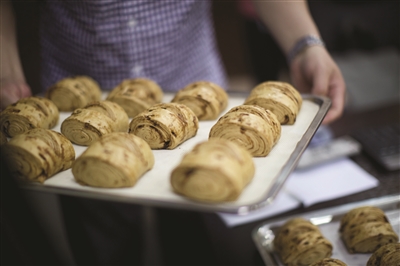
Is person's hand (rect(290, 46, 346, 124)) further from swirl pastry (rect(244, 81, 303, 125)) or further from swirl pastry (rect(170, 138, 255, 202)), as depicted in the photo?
swirl pastry (rect(170, 138, 255, 202))

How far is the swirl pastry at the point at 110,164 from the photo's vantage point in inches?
46.4

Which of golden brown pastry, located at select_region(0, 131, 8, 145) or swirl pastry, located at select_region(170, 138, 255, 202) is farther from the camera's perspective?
golden brown pastry, located at select_region(0, 131, 8, 145)

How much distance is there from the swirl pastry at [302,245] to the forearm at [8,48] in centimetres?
124

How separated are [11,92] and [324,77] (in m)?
1.31

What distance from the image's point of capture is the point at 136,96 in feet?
5.92

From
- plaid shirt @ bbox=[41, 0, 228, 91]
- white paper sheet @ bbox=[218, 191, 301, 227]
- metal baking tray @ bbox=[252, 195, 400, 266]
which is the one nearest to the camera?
metal baking tray @ bbox=[252, 195, 400, 266]

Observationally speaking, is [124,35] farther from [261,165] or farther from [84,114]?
[261,165]

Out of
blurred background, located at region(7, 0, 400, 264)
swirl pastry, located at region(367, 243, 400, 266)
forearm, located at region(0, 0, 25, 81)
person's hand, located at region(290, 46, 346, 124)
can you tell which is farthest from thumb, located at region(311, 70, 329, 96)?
blurred background, located at region(7, 0, 400, 264)

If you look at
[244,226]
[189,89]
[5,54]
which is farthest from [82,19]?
[244,226]

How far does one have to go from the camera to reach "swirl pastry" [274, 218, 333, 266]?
142cm

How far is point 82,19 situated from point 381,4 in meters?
4.17

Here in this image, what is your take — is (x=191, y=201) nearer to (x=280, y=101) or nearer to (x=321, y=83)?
(x=280, y=101)

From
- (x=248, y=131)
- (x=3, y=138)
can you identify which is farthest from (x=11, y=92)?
(x=248, y=131)

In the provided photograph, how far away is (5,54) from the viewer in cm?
181
